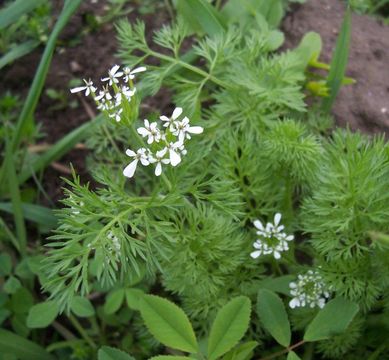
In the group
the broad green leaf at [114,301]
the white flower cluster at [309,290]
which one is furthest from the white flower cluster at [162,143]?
the broad green leaf at [114,301]

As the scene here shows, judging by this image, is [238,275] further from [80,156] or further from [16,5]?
[16,5]

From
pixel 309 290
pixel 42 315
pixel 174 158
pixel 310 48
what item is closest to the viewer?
pixel 174 158

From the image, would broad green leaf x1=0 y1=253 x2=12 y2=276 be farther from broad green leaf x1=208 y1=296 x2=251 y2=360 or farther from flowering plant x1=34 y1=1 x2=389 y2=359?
broad green leaf x1=208 y1=296 x2=251 y2=360

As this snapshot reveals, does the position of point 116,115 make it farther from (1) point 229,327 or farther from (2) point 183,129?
(1) point 229,327

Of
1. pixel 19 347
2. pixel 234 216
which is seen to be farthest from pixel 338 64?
pixel 19 347

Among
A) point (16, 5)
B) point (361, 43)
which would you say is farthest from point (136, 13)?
point (361, 43)

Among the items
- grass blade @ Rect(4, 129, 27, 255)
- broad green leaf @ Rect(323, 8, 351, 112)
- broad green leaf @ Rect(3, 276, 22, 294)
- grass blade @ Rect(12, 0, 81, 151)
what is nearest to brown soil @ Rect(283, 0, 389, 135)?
broad green leaf @ Rect(323, 8, 351, 112)
